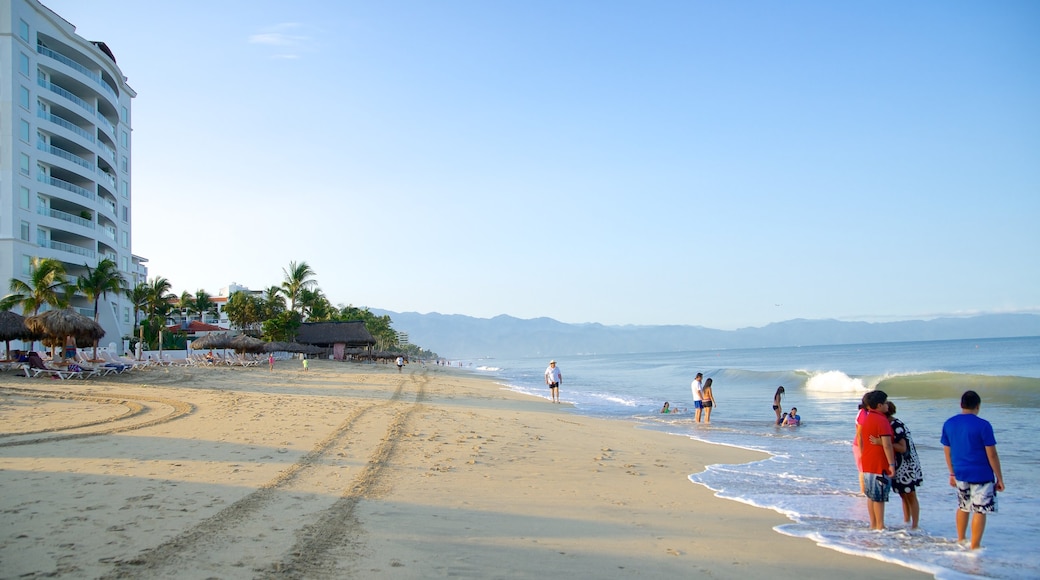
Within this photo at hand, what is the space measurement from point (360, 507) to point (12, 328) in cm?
2339

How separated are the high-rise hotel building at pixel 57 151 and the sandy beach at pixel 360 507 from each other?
1185 inches

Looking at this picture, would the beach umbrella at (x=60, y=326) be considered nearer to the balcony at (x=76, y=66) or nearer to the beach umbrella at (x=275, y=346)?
the beach umbrella at (x=275, y=346)

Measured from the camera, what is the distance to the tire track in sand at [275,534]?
3.96m

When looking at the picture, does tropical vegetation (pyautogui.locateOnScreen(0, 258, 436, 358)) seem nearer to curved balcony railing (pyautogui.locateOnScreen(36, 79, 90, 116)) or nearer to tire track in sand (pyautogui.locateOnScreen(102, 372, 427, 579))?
curved balcony railing (pyautogui.locateOnScreen(36, 79, 90, 116))

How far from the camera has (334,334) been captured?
55.1m

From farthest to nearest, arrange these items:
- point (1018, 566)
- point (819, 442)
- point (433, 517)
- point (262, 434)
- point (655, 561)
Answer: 1. point (819, 442)
2. point (262, 434)
3. point (433, 517)
4. point (1018, 566)
5. point (655, 561)

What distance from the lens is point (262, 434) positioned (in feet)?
30.9

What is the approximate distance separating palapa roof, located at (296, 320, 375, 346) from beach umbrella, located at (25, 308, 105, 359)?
32.8 m

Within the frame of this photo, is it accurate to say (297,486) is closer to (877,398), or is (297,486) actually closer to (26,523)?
(26,523)

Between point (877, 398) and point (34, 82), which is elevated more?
point (34, 82)

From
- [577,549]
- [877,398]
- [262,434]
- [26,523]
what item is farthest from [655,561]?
[262,434]

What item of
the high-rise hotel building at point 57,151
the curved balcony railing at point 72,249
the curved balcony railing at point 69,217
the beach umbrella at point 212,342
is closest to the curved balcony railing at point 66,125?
the high-rise hotel building at point 57,151

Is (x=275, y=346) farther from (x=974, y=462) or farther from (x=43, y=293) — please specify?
(x=974, y=462)

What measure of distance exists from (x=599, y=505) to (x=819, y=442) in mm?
7920
